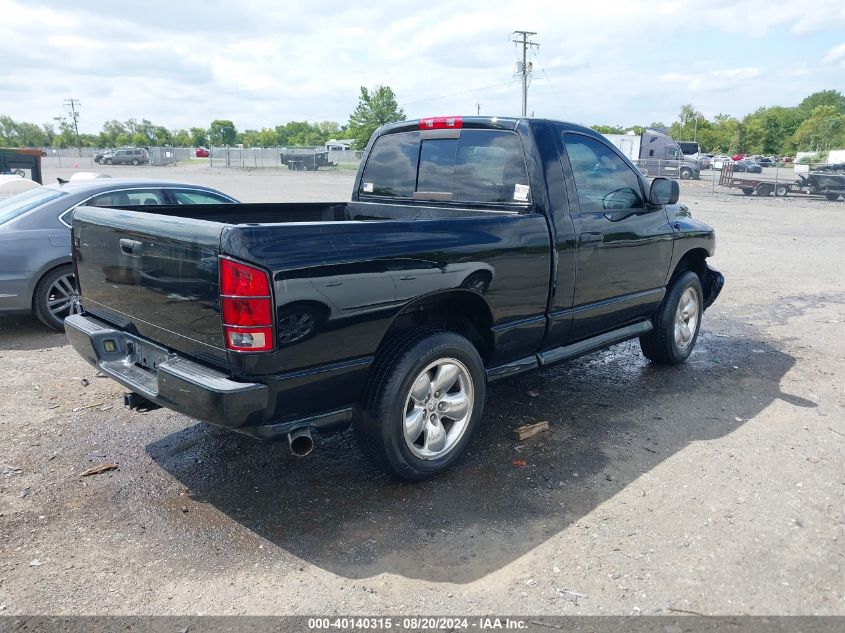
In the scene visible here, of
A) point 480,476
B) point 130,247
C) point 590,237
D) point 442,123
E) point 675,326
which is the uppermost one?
point 442,123

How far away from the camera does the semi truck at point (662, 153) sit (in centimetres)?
4003

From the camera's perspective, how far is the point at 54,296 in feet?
21.9

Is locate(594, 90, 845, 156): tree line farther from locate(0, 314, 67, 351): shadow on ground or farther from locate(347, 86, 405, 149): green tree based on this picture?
locate(0, 314, 67, 351): shadow on ground

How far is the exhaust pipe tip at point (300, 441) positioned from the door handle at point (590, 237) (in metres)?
2.31

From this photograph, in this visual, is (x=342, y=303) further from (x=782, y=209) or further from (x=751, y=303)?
(x=782, y=209)

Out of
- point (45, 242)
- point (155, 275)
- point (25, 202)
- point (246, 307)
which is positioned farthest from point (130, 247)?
point (25, 202)

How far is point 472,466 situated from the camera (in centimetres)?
405

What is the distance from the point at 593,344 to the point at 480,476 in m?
1.52

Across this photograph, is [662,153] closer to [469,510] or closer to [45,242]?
[45,242]

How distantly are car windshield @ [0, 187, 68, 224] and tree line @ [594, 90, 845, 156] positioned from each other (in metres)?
78.1

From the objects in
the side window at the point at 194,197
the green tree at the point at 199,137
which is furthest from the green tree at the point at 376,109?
the side window at the point at 194,197

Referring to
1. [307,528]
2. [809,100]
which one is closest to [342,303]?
[307,528]

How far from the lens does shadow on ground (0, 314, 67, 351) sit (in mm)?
6367

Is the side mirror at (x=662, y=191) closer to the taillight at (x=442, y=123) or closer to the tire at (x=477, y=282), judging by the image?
the taillight at (x=442, y=123)
